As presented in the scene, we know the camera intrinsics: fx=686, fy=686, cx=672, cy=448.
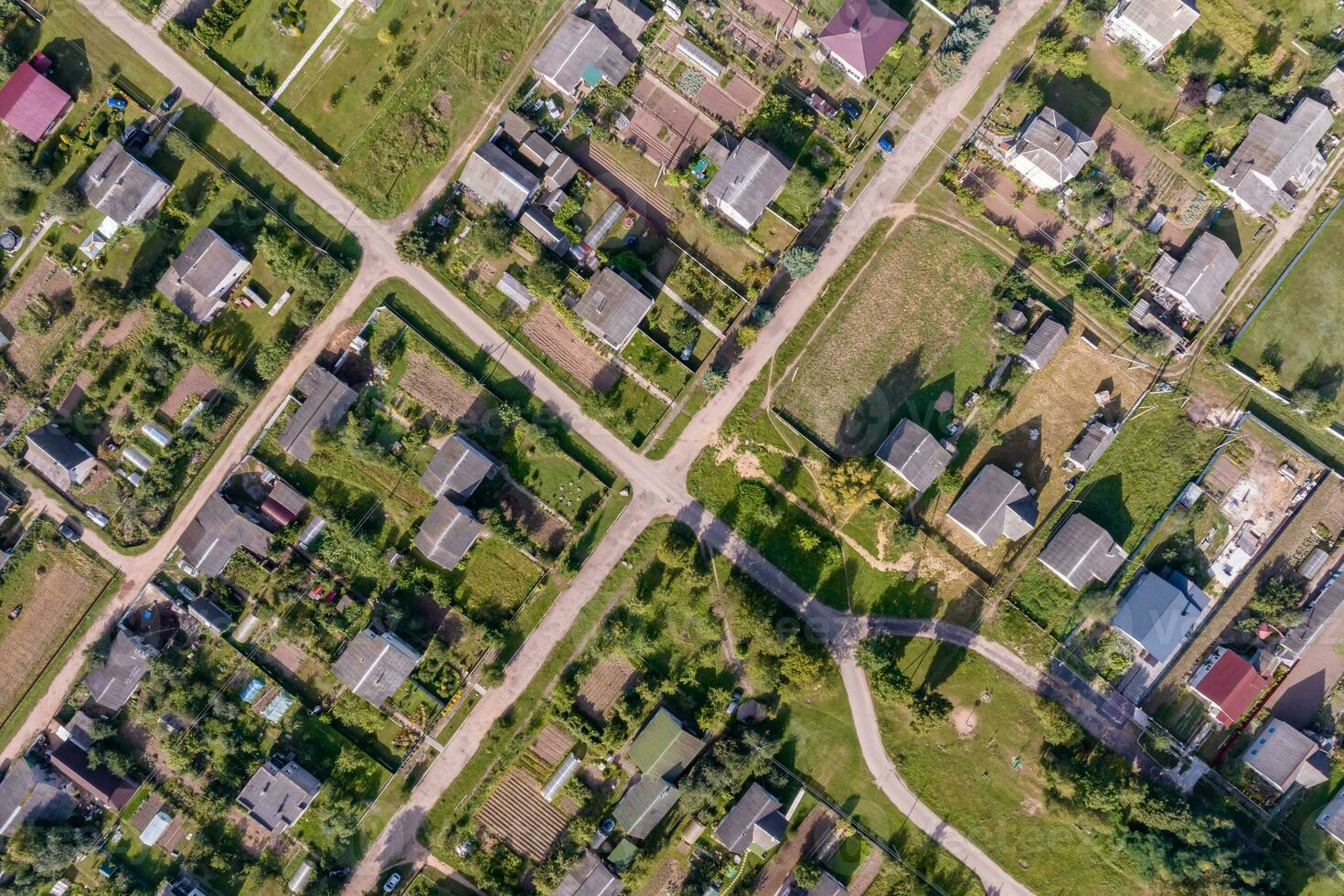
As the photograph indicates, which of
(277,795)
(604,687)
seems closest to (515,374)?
(604,687)

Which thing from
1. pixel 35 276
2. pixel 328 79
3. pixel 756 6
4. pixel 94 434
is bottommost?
pixel 94 434

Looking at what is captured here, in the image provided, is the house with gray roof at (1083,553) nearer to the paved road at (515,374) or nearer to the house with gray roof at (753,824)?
the paved road at (515,374)

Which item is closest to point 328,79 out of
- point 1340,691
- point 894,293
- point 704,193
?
point 704,193

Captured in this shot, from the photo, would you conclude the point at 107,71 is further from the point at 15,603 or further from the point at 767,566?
the point at 767,566

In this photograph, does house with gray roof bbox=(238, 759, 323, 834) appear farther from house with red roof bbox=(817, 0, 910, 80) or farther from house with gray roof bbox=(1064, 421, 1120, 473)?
house with red roof bbox=(817, 0, 910, 80)

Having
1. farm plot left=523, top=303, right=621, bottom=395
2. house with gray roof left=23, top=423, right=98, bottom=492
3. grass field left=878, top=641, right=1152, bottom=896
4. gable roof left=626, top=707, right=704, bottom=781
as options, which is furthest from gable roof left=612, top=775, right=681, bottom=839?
house with gray roof left=23, top=423, right=98, bottom=492

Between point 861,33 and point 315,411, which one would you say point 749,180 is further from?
point 315,411

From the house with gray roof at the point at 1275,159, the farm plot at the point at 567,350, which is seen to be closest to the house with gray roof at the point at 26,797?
the farm plot at the point at 567,350
